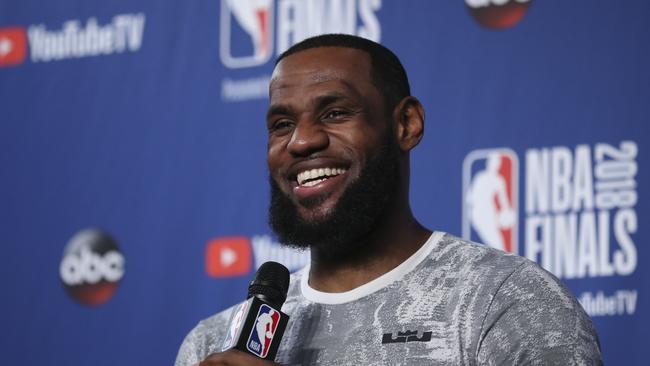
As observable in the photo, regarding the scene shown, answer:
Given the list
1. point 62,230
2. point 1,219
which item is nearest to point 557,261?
point 62,230

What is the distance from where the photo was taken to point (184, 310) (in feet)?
8.61

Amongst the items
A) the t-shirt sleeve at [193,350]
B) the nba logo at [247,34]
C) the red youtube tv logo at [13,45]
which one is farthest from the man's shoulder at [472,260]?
the red youtube tv logo at [13,45]

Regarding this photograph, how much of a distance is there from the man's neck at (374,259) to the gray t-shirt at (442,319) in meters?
0.02

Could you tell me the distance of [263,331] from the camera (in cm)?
128

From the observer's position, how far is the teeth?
1.54 m

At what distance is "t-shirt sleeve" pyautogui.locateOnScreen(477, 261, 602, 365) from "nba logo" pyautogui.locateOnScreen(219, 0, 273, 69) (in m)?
1.35

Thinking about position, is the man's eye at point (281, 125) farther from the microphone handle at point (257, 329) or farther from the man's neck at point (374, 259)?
the microphone handle at point (257, 329)

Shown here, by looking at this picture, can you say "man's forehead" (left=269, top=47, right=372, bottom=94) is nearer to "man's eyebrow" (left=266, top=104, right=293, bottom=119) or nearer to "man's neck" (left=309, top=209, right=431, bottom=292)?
"man's eyebrow" (left=266, top=104, right=293, bottom=119)

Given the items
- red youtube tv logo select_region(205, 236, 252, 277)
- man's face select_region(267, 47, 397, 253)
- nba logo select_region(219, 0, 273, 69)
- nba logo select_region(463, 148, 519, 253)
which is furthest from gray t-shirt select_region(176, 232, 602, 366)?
nba logo select_region(219, 0, 273, 69)

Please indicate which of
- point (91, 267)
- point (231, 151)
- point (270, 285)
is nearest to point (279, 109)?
point (270, 285)

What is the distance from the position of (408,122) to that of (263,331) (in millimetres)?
493

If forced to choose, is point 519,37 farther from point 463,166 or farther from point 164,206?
point 164,206

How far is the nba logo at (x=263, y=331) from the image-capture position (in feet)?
4.13

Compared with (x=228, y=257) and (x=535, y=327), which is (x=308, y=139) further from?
(x=228, y=257)
